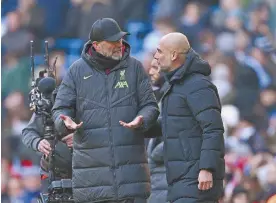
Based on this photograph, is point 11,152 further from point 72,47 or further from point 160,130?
point 160,130

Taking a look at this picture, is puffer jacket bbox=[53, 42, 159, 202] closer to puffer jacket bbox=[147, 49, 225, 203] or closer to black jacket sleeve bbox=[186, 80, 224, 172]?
puffer jacket bbox=[147, 49, 225, 203]

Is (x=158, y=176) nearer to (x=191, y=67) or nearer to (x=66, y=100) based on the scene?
(x=66, y=100)

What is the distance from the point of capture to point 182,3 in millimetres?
22703

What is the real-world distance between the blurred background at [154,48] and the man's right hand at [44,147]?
22.2 feet

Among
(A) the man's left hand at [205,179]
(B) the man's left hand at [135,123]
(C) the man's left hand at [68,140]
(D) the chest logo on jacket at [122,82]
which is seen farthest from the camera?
(C) the man's left hand at [68,140]

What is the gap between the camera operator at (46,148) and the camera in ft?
42.8

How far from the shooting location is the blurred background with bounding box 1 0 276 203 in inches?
816

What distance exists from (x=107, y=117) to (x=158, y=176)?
5.71 ft

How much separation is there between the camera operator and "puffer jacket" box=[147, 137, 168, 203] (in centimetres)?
84

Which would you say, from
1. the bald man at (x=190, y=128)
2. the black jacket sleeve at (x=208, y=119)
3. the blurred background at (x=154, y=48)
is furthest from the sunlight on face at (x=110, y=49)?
the blurred background at (x=154, y=48)

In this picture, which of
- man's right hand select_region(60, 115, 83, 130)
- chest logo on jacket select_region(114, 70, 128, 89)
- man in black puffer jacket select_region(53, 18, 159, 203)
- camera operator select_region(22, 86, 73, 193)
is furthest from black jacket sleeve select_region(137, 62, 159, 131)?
camera operator select_region(22, 86, 73, 193)

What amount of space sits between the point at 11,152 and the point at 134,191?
10044 mm

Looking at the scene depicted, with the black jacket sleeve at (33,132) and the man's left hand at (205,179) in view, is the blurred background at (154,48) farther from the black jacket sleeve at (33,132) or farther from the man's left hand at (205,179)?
the man's left hand at (205,179)

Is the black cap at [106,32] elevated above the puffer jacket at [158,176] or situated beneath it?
elevated above
